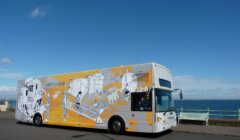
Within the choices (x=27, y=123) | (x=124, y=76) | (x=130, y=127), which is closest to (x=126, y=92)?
(x=124, y=76)

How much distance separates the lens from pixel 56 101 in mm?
16891

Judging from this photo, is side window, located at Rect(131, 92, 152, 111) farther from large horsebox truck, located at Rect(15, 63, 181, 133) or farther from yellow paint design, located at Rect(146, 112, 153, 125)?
yellow paint design, located at Rect(146, 112, 153, 125)

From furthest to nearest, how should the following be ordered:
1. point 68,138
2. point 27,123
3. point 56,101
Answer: point 27,123, point 56,101, point 68,138

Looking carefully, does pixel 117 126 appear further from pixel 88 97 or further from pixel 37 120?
pixel 37 120

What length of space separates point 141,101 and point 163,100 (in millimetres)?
1098

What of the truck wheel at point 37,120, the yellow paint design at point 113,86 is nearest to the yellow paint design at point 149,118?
the yellow paint design at point 113,86

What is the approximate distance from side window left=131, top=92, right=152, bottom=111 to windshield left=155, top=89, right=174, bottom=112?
360 millimetres

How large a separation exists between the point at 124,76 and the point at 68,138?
394 cm

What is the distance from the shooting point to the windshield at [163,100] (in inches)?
492

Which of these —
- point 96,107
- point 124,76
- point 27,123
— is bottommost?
point 27,123

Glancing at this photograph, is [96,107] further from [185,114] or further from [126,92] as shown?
[185,114]

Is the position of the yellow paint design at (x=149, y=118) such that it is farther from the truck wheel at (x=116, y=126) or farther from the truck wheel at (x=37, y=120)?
the truck wheel at (x=37, y=120)

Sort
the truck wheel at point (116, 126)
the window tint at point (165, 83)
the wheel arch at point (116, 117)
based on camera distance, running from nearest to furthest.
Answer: the window tint at point (165, 83)
the wheel arch at point (116, 117)
the truck wheel at point (116, 126)

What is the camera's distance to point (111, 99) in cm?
1390
